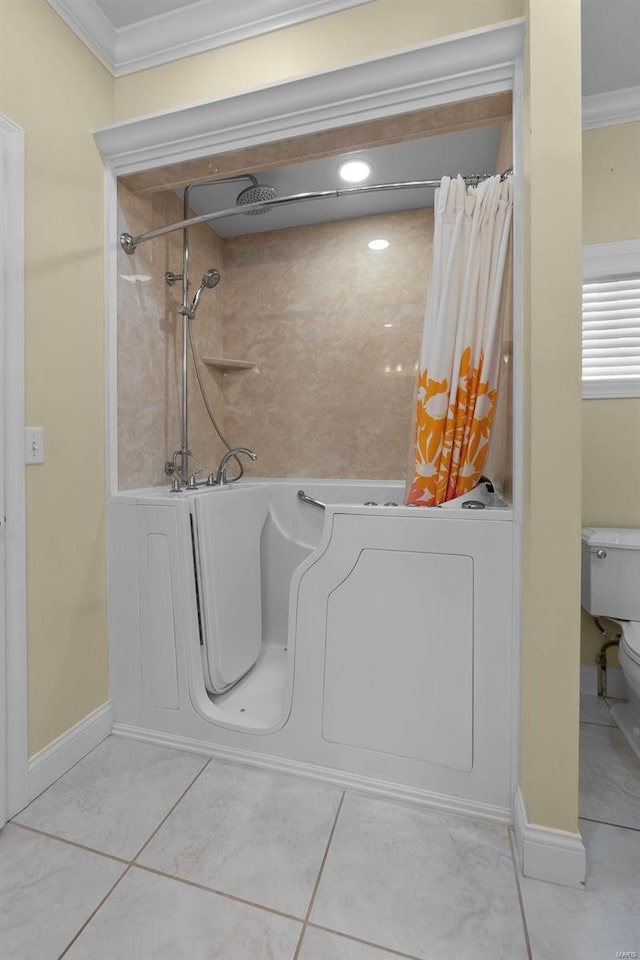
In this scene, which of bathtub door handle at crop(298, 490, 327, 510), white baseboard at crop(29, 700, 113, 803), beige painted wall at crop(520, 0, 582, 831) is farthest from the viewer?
bathtub door handle at crop(298, 490, 327, 510)

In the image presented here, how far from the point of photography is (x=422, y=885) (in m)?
1.05

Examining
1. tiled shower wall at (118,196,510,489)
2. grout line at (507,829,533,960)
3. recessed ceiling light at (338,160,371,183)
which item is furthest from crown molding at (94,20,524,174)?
grout line at (507,829,533,960)

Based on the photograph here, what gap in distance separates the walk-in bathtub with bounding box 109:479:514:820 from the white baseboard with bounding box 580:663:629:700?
939 millimetres

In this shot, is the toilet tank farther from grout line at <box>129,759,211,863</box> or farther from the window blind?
grout line at <box>129,759,211,863</box>

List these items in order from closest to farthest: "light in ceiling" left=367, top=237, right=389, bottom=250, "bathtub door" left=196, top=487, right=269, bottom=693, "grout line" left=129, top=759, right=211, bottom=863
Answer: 1. "grout line" left=129, top=759, right=211, bottom=863
2. "bathtub door" left=196, top=487, right=269, bottom=693
3. "light in ceiling" left=367, top=237, right=389, bottom=250

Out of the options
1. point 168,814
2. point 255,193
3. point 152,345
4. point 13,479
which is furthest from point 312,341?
point 168,814

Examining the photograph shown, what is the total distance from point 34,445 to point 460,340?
132 cm

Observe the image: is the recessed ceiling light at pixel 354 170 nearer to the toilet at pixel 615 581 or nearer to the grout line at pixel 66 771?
the toilet at pixel 615 581

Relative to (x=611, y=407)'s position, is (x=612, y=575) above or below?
below

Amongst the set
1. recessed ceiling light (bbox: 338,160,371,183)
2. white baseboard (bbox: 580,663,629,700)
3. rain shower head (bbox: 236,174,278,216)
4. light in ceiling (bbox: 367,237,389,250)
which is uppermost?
recessed ceiling light (bbox: 338,160,371,183)

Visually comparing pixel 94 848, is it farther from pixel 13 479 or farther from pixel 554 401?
pixel 554 401

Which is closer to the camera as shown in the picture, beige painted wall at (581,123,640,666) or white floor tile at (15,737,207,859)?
white floor tile at (15,737,207,859)

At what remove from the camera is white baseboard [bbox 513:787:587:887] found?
1045mm

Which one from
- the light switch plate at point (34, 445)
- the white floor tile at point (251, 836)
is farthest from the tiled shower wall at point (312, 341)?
the white floor tile at point (251, 836)
